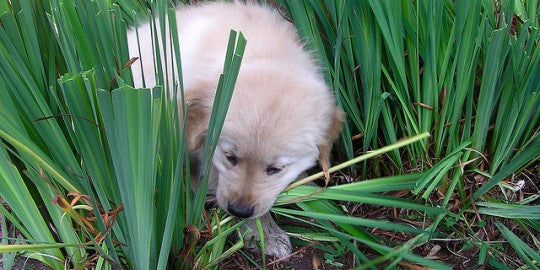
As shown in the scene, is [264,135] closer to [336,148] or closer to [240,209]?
[240,209]

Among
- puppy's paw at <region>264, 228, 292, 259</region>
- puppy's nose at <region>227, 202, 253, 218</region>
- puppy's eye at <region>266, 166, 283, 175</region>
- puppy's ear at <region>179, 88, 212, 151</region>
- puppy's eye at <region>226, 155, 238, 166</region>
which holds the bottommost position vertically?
puppy's paw at <region>264, 228, 292, 259</region>

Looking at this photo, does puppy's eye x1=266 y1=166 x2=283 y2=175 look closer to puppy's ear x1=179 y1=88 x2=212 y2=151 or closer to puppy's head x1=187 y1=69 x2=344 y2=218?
puppy's head x1=187 y1=69 x2=344 y2=218

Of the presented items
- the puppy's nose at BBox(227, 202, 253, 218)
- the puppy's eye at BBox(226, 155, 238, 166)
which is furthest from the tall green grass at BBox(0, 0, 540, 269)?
the puppy's eye at BBox(226, 155, 238, 166)

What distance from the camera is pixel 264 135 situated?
1.68 metres

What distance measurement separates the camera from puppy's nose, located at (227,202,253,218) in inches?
67.0

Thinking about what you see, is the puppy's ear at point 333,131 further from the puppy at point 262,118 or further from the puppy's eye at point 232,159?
the puppy's eye at point 232,159

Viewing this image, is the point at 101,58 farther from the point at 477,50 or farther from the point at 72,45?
the point at 477,50

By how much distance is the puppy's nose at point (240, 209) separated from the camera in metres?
1.70

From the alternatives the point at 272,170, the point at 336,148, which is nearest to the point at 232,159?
A: the point at 272,170

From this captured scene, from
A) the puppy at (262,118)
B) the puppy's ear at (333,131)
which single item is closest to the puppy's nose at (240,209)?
the puppy at (262,118)

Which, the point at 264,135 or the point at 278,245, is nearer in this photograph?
the point at 264,135

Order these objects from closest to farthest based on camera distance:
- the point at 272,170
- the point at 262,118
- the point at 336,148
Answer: the point at 262,118 < the point at 272,170 < the point at 336,148

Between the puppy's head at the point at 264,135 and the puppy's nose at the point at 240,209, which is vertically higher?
the puppy's head at the point at 264,135

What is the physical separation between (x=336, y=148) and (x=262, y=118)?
1.49 feet
